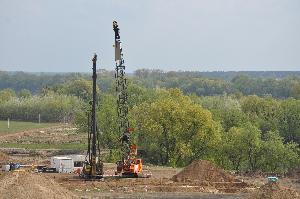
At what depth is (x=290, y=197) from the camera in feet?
127

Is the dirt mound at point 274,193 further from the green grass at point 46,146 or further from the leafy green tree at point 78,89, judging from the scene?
the leafy green tree at point 78,89

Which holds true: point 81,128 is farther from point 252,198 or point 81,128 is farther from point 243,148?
point 252,198

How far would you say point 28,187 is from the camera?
36.8 meters

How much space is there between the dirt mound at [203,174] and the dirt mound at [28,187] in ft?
44.5

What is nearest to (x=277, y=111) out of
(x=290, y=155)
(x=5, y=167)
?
(x=290, y=155)

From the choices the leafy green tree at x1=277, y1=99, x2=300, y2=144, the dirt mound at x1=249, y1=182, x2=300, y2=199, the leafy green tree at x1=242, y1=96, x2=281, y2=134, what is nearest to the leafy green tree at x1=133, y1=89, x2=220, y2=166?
the leafy green tree at x1=242, y1=96, x2=281, y2=134

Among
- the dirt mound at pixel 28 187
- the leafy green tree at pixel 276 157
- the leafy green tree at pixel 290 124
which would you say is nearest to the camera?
the dirt mound at pixel 28 187

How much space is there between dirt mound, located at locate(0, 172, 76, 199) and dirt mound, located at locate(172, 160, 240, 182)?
13566 millimetres

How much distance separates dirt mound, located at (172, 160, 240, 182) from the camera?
49438 millimetres

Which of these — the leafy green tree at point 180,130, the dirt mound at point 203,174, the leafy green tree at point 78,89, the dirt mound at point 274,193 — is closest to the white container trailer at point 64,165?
the dirt mound at point 203,174

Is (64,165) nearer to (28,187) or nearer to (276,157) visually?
(28,187)

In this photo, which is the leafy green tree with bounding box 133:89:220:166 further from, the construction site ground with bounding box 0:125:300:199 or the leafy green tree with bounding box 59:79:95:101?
the leafy green tree with bounding box 59:79:95:101

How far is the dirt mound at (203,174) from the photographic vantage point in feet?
162

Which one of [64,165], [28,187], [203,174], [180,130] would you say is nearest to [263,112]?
[180,130]
